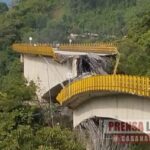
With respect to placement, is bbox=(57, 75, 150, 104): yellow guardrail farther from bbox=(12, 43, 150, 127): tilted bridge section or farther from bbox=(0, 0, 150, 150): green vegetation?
bbox=(0, 0, 150, 150): green vegetation

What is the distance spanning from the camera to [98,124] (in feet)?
84.0

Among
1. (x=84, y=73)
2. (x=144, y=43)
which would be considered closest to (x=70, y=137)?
(x=84, y=73)

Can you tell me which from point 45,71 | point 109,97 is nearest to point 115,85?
point 109,97

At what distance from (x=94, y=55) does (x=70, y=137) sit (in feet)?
25.1

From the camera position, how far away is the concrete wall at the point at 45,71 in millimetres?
33681

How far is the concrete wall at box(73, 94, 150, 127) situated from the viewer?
64.8 ft

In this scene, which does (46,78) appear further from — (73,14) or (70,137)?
(73,14)

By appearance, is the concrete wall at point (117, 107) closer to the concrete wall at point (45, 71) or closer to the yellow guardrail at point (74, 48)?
the concrete wall at point (45, 71)

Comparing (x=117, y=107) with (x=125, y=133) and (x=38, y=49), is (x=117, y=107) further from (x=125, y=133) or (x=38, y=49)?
(x=38, y=49)

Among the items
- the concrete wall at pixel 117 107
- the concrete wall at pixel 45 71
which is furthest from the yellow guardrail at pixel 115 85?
the concrete wall at pixel 45 71

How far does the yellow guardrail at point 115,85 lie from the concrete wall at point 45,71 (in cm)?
710

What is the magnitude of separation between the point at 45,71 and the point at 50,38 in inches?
→ 1491

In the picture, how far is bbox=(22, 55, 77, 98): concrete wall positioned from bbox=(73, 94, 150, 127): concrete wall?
6377mm

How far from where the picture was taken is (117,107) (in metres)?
21.5
